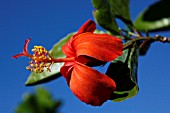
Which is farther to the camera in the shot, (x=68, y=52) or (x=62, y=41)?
(x=62, y=41)

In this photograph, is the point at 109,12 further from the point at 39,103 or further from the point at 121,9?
the point at 39,103

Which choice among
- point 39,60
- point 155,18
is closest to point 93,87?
point 39,60

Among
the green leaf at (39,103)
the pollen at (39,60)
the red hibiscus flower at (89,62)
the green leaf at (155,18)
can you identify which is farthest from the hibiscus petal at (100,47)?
the green leaf at (39,103)

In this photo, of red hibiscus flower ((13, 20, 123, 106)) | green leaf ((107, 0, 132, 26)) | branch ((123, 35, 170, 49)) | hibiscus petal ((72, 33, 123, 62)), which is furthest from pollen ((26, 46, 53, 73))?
green leaf ((107, 0, 132, 26))

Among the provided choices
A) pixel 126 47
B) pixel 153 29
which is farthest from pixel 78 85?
pixel 153 29

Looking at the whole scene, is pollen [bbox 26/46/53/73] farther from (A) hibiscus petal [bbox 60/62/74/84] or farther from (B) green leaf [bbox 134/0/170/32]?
(B) green leaf [bbox 134/0/170/32]

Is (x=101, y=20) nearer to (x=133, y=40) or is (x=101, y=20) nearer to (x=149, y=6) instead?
(x=133, y=40)
